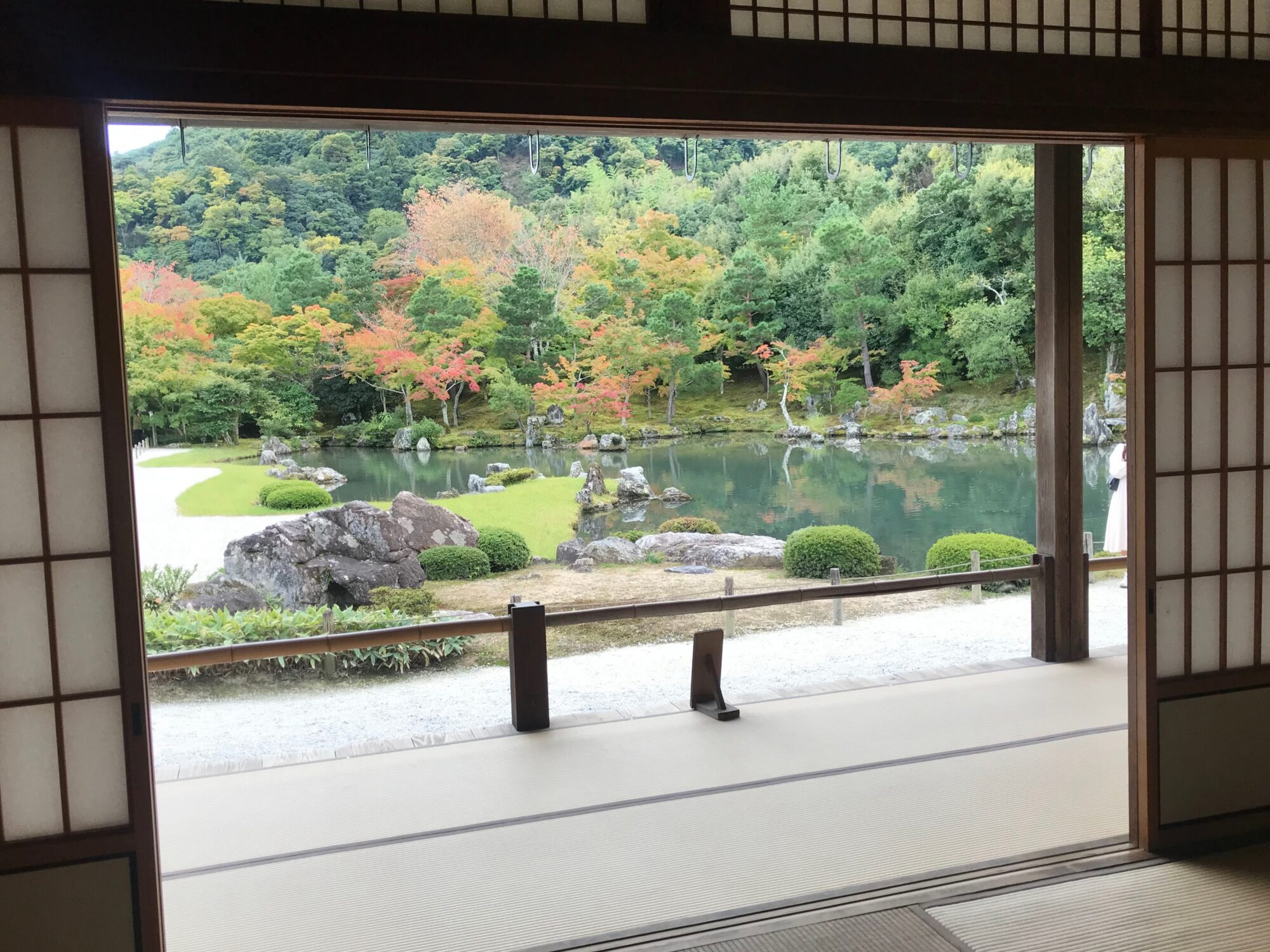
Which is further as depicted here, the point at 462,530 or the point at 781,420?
the point at 781,420

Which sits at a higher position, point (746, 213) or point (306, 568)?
point (746, 213)

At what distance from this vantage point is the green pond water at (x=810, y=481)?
39.4 ft

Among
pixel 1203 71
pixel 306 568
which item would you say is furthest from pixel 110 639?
pixel 306 568

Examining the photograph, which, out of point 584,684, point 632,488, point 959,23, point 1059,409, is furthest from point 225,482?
point 959,23

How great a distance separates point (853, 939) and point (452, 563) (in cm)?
783

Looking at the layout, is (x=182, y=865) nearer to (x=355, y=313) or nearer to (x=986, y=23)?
(x=986, y=23)

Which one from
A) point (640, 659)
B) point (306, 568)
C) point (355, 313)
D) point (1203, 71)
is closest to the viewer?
point (1203, 71)

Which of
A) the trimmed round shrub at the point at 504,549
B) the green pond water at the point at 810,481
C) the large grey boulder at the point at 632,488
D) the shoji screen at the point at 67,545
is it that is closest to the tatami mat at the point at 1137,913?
the shoji screen at the point at 67,545

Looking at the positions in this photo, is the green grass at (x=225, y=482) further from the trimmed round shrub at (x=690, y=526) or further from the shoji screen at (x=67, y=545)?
the shoji screen at (x=67, y=545)

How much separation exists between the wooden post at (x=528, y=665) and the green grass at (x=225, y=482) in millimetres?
8286

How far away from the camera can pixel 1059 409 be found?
14.9 feet

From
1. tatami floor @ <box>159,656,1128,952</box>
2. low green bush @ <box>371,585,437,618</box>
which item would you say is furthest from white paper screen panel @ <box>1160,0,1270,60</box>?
low green bush @ <box>371,585,437,618</box>

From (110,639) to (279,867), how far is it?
1.04 meters

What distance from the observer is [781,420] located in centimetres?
1360
